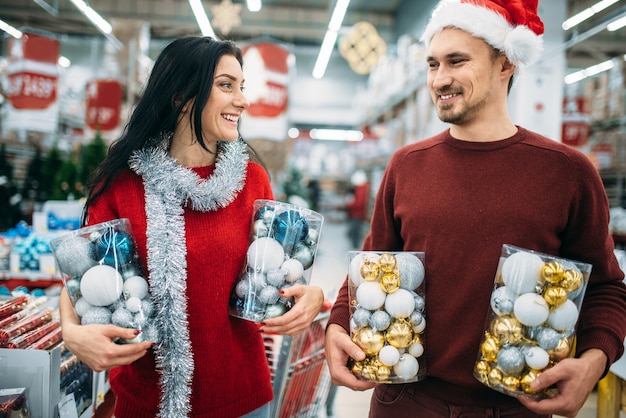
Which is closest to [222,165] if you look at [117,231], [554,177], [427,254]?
[117,231]

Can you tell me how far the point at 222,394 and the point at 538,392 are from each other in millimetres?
856

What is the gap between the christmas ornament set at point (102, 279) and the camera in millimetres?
1138

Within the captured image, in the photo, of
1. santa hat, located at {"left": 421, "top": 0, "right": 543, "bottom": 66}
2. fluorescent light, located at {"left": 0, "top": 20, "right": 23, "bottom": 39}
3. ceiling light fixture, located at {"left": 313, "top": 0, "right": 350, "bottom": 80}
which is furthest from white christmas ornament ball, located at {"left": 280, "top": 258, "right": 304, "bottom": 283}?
fluorescent light, located at {"left": 0, "top": 20, "right": 23, "bottom": 39}

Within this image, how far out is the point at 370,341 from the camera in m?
1.17

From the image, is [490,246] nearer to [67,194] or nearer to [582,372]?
[582,372]

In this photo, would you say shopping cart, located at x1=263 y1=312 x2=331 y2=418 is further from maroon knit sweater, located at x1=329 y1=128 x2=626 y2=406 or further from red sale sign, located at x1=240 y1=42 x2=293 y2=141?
red sale sign, located at x1=240 y1=42 x2=293 y2=141

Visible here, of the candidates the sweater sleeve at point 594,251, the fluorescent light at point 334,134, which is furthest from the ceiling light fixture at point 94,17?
the fluorescent light at point 334,134

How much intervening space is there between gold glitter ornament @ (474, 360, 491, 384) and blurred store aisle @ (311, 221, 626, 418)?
71.7 inches

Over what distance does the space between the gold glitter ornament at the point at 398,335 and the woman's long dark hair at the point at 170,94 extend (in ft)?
2.62

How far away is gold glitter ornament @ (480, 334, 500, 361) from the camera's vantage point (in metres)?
1.10

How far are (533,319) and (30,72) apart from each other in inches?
265

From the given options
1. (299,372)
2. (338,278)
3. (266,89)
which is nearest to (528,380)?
(299,372)

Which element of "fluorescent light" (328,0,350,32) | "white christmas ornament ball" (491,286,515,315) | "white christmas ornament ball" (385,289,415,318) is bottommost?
"white christmas ornament ball" (385,289,415,318)

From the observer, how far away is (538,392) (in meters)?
Answer: 1.07
